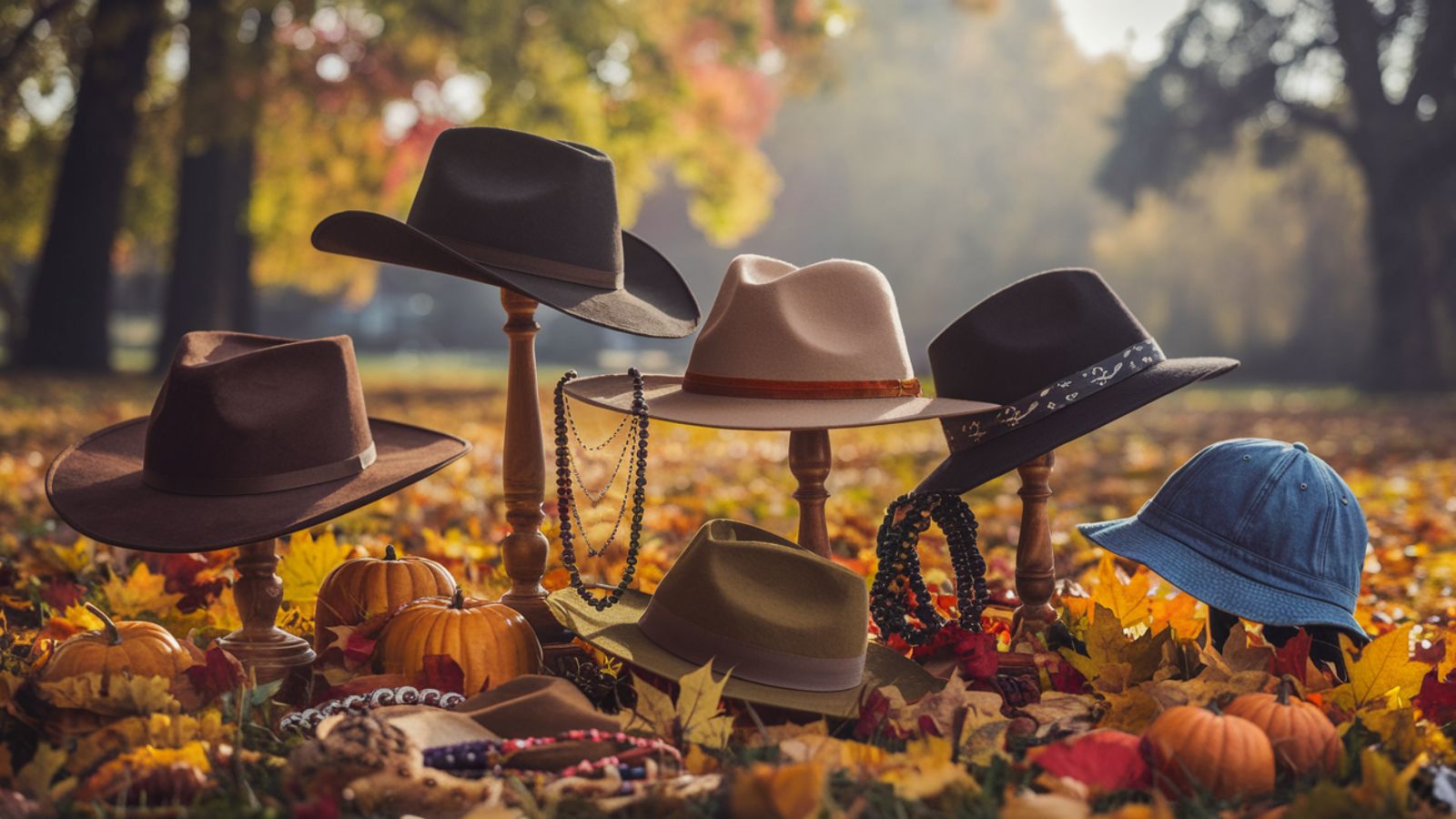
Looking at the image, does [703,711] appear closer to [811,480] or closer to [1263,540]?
[811,480]

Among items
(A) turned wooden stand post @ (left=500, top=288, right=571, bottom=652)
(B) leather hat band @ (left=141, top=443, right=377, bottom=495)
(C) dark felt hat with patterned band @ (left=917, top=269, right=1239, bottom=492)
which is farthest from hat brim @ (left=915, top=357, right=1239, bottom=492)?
(B) leather hat band @ (left=141, top=443, right=377, bottom=495)

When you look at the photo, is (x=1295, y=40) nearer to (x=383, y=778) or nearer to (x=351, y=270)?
(x=351, y=270)

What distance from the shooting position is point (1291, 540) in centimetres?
278

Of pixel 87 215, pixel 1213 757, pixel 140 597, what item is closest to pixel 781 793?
pixel 1213 757

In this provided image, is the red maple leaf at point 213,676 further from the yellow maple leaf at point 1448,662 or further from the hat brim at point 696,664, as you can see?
the yellow maple leaf at point 1448,662

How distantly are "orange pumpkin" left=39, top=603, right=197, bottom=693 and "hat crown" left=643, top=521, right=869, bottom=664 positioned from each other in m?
1.04

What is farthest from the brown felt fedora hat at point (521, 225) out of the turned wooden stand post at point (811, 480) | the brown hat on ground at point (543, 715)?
the brown hat on ground at point (543, 715)

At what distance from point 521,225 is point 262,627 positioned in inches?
42.8

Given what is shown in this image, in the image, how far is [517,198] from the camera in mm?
2928

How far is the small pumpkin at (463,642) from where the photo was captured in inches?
107

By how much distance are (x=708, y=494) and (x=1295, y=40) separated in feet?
61.1

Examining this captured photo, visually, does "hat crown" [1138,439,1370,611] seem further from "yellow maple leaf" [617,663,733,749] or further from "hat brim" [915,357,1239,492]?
"yellow maple leaf" [617,663,733,749]

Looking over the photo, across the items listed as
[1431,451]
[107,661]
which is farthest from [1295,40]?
[107,661]

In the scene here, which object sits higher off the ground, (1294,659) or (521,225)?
(521,225)
